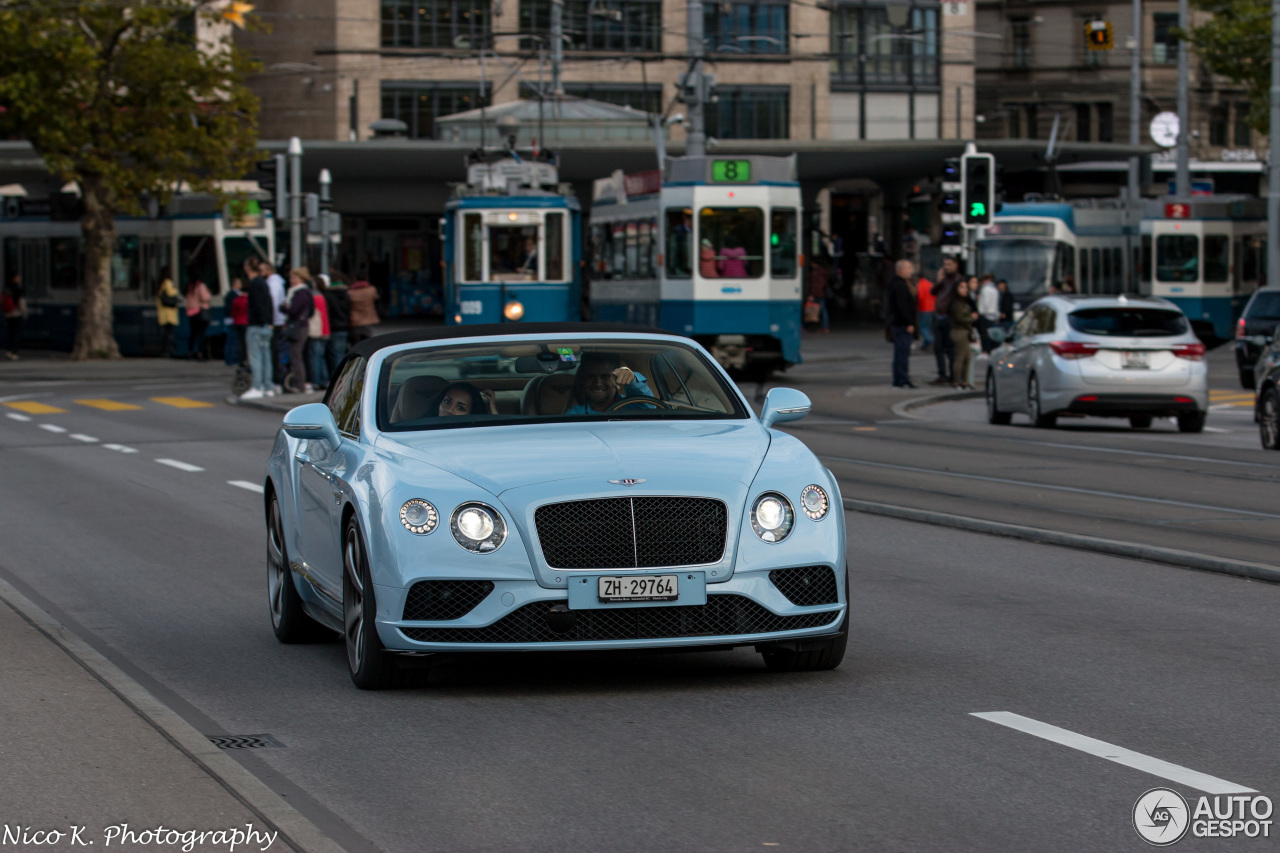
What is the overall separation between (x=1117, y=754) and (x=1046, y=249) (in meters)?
41.9

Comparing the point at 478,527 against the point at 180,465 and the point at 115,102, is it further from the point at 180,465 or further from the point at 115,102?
the point at 115,102

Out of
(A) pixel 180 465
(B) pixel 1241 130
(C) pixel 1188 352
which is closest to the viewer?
(A) pixel 180 465

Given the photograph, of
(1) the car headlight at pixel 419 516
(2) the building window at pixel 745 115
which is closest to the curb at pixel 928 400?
(1) the car headlight at pixel 419 516

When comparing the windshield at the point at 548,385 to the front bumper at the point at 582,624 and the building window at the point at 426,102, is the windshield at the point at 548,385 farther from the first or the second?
the building window at the point at 426,102

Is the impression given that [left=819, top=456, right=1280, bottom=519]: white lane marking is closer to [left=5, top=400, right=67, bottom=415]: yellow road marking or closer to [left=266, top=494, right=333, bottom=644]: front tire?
[left=266, top=494, right=333, bottom=644]: front tire

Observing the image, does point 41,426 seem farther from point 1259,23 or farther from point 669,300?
point 1259,23

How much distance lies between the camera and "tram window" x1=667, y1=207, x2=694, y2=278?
31.6 m

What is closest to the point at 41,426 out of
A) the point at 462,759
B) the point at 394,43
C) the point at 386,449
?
the point at 386,449

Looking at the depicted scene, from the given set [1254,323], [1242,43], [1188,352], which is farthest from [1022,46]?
[1188,352]

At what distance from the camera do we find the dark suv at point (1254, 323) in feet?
104

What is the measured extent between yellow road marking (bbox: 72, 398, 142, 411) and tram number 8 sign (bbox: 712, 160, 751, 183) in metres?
9.38

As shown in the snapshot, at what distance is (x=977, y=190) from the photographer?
2958 cm

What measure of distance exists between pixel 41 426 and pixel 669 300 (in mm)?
10608

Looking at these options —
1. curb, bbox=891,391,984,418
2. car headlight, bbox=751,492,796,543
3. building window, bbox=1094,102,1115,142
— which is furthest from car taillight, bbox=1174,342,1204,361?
building window, bbox=1094,102,1115,142
